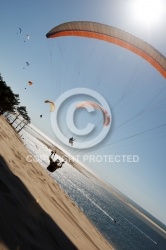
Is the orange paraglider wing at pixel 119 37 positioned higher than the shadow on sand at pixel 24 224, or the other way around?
the orange paraglider wing at pixel 119 37

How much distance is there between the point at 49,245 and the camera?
5758 mm

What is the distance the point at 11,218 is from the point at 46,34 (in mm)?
13678

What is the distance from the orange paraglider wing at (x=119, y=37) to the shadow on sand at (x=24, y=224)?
31.3ft

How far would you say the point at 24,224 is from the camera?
568 cm

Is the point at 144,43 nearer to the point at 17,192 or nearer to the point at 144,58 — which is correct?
the point at 144,58

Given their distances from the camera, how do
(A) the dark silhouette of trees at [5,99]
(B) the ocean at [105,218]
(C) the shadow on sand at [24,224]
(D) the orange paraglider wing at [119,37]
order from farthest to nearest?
(A) the dark silhouette of trees at [5,99], (B) the ocean at [105,218], (D) the orange paraglider wing at [119,37], (C) the shadow on sand at [24,224]

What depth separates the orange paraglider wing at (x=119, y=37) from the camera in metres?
12.6

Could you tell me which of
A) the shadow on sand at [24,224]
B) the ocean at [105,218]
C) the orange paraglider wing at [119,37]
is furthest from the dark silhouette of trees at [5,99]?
the shadow on sand at [24,224]

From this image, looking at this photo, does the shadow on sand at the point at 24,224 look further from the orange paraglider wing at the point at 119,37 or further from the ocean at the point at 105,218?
the ocean at the point at 105,218

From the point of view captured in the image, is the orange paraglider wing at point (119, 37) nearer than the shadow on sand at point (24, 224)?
No

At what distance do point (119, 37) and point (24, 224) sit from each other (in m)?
11.1

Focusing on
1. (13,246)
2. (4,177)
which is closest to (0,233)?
(13,246)

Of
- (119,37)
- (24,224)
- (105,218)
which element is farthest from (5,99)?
(24,224)

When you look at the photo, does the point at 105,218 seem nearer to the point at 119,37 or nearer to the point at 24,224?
the point at 119,37
